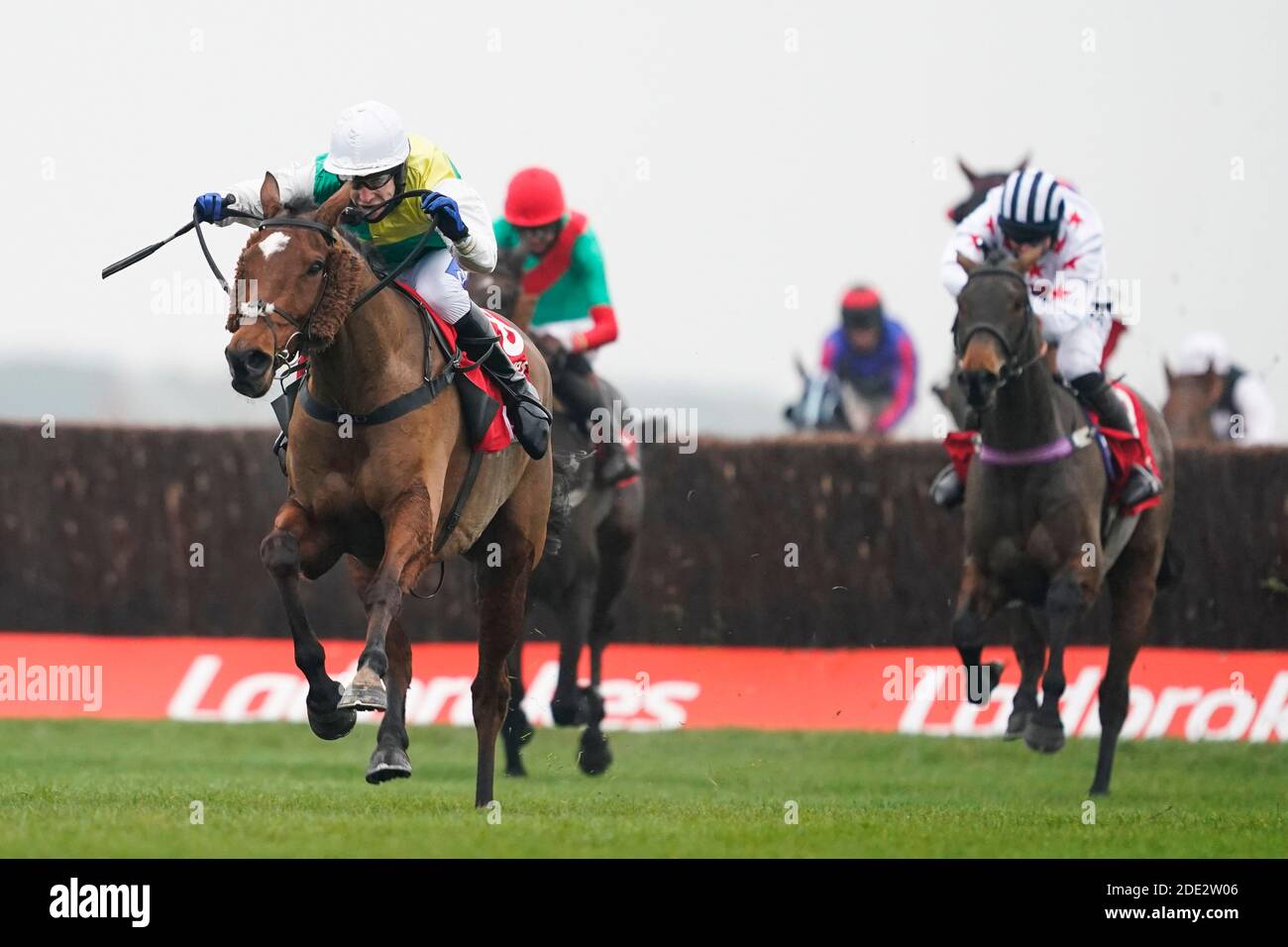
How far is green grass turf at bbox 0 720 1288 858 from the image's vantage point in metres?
6.84

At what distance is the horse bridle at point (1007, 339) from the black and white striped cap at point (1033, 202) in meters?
0.78

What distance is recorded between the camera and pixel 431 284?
26.9ft

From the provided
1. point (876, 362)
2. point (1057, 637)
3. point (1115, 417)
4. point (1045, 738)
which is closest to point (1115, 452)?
point (1115, 417)

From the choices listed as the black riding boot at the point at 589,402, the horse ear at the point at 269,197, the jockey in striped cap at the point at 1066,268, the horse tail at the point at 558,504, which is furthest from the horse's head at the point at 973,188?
the horse ear at the point at 269,197

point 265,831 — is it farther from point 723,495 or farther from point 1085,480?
point 723,495

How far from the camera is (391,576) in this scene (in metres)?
7.50

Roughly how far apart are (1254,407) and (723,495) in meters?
4.37

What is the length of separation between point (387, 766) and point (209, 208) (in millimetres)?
1953

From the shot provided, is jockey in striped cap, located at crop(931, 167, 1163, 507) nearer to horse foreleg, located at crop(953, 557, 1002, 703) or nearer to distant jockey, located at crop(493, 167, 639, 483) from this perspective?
horse foreleg, located at crop(953, 557, 1002, 703)

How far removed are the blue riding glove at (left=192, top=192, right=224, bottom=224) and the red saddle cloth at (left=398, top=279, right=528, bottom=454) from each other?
29.9 inches

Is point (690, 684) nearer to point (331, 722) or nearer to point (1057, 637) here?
point (1057, 637)

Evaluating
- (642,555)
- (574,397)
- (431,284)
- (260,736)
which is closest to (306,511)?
(431,284)

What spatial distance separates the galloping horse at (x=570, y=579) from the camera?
11.1m
